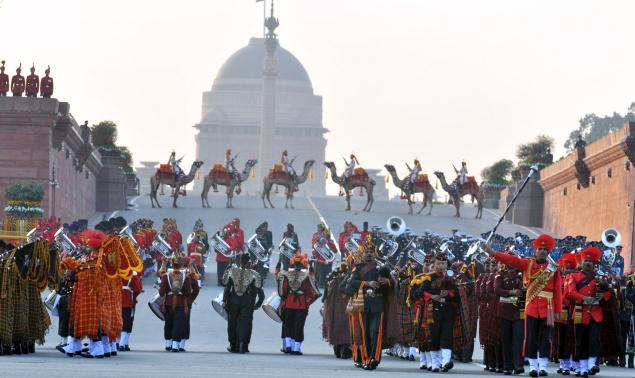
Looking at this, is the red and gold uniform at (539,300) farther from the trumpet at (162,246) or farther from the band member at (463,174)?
the band member at (463,174)

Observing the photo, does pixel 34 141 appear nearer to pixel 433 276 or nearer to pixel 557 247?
pixel 557 247

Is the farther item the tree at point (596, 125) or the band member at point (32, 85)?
the tree at point (596, 125)

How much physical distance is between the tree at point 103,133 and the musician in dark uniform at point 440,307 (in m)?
51.1

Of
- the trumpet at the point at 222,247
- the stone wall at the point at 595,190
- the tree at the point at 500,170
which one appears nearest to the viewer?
the trumpet at the point at 222,247

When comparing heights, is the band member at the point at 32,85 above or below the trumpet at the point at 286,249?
above

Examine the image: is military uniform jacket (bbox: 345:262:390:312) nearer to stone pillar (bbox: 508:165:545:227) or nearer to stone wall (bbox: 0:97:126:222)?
stone wall (bbox: 0:97:126:222)

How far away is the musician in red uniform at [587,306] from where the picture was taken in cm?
2527

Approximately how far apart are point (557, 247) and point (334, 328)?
751 centimetres

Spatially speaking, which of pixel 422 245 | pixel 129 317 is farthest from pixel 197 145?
pixel 129 317

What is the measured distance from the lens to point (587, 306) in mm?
25641

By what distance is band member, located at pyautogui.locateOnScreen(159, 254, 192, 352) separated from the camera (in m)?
29.0

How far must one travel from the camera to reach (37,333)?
25969 millimetres

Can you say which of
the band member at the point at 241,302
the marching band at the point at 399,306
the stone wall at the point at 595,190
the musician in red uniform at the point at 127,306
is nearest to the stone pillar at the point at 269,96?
the stone wall at the point at 595,190

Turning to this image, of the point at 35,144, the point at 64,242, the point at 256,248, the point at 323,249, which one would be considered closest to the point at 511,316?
the point at 64,242
